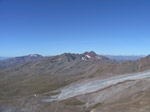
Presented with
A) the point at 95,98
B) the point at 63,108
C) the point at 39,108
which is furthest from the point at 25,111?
the point at 95,98

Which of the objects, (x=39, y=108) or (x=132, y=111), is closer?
(x=132, y=111)

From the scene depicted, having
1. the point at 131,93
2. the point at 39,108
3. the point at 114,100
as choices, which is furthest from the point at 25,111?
the point at 131,93

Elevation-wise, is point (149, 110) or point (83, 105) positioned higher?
point (149, 110)

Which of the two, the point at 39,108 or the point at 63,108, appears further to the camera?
the point at 39,108

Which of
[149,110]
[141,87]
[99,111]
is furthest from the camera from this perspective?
[141,87]

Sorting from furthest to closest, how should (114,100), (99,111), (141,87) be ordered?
(141,87), (114,100), (99,111)

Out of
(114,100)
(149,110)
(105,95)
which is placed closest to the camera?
(149,110)

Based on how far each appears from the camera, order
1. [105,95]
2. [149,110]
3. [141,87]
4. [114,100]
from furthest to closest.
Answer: [105,95], [141,87], [114,100], [149,110]

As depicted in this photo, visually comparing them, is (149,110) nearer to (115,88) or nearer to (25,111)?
(115,88)

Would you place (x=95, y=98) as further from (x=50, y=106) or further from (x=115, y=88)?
(x=50, y=106)
